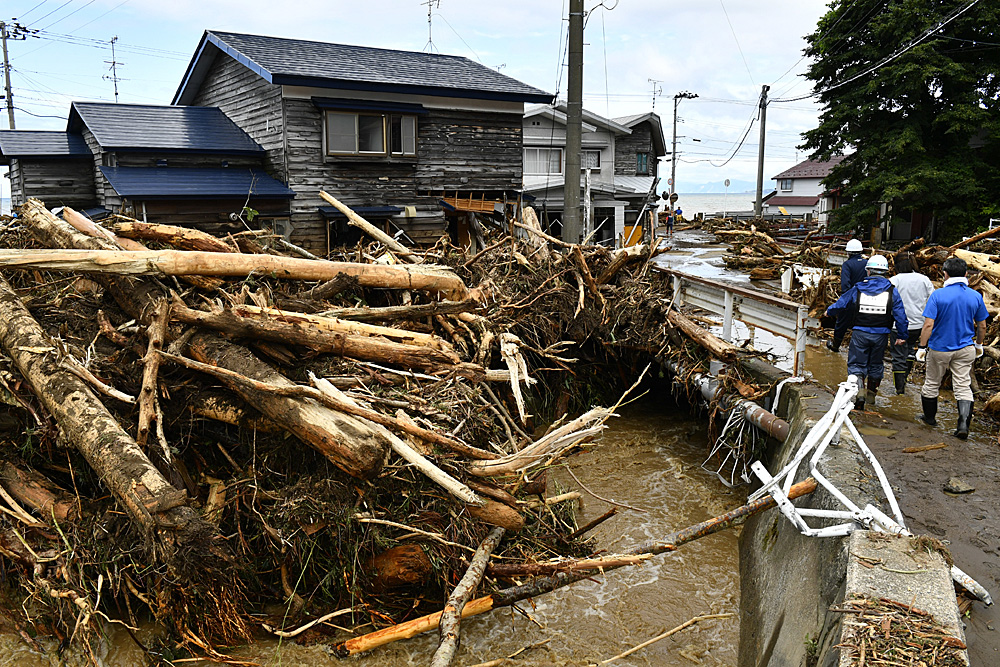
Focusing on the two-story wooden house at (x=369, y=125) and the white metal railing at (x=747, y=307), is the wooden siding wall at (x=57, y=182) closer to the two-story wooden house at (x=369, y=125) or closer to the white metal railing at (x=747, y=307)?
the two-story wooden house at (x=369, y=125)

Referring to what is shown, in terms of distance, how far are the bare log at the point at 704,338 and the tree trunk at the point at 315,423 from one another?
4.81 m

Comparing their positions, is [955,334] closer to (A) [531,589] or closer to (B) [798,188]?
(A) [531,589]

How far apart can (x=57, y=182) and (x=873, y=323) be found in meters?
17.8

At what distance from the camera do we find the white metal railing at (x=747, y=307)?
6656 millimetres

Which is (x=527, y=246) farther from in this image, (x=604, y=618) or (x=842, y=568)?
(x=842, y=568)

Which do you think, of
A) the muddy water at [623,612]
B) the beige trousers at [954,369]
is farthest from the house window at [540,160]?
the beige trousers at [954,369]

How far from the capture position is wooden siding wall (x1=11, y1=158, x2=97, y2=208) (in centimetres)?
1606

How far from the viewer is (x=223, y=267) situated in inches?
216

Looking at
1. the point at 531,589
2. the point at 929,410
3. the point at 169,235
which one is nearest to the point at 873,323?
the point at 929,410

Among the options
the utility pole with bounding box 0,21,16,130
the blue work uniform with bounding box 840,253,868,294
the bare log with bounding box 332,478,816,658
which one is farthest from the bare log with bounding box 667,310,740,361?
the utility pole with bounding box 0,21,16,130

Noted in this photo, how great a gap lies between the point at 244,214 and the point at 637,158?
23.8 metres

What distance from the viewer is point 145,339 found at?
204 inches

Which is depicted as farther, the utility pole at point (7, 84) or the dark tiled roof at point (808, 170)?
the dark tiled roof at point (808, 170)

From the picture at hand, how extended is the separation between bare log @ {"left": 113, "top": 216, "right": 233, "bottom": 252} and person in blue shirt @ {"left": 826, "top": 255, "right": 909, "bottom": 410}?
635 cm
